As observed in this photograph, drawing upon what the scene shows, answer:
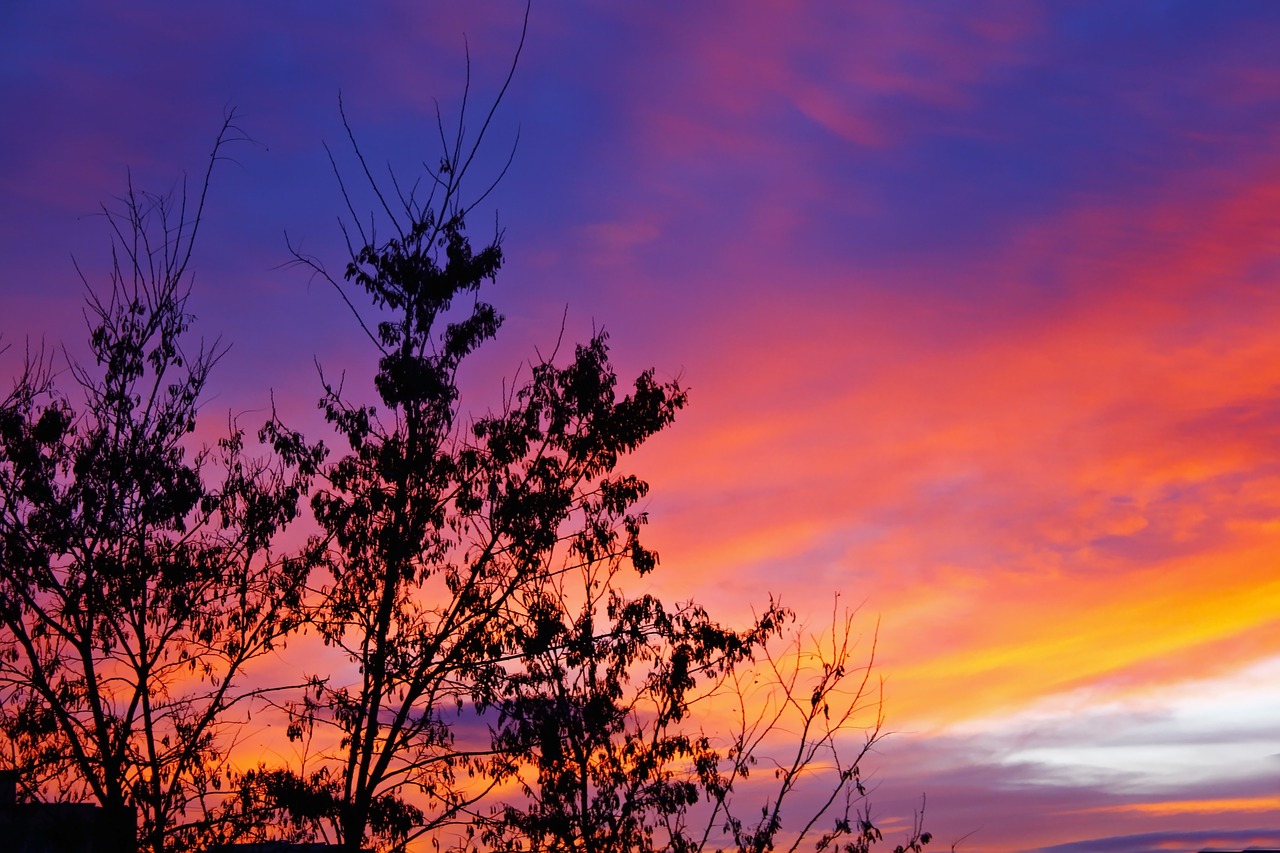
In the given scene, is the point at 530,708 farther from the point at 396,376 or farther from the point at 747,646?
the point at 396,376

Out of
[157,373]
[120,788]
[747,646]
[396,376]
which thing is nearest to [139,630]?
[120,788]

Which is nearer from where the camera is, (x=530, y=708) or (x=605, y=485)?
(x=530, y=708)

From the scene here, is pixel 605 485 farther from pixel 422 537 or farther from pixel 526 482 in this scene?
pixel 422 537

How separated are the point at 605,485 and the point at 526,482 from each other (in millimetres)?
1417

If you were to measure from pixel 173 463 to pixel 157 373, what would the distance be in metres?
1.77

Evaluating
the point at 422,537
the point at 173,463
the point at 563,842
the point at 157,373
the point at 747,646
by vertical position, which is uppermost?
the point at 157,373

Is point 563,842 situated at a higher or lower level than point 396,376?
lower

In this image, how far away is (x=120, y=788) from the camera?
2400cm

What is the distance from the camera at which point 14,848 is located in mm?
23031

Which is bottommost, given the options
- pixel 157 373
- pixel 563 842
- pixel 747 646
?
pixel 563 842

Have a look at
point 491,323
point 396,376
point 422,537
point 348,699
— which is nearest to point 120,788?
point 348,699

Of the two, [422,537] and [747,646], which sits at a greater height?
[422,537]

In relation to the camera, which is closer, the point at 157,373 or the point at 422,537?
the point at 422,537

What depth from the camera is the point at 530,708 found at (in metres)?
22.9
